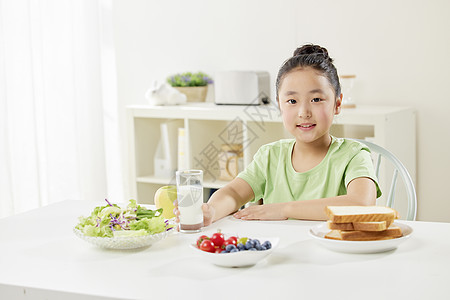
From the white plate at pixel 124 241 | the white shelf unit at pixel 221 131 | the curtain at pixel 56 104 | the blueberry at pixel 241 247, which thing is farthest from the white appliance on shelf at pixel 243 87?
the blueberry at pixel 241 247

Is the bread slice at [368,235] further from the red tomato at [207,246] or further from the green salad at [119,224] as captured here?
the green salad at [119,224]

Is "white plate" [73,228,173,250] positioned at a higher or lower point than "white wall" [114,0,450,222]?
lower

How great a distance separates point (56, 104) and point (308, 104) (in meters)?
2.15

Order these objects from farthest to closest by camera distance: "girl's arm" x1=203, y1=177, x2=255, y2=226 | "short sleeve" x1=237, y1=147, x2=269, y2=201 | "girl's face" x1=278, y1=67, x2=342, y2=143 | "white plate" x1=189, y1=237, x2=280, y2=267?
1. "short sleeve" x1=237, y1=147, x2=269, y2=201
2. "girl's face" x1=278, y1=67, x2=342, y2=143
3. "girl's arm" x1=203, y1=177, x2=255, y2=226
4. "white plate" x1=189, y1=237, x2=280, y2=267

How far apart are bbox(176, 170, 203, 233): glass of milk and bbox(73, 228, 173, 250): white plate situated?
0.39 ft

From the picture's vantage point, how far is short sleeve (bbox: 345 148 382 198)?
1.65 m

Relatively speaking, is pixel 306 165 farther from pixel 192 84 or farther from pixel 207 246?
pixel 192 84

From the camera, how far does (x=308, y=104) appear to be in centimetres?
170

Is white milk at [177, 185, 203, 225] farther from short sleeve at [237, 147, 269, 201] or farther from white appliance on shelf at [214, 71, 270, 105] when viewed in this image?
white appliance on shelf at [214, 71, 270, 105]

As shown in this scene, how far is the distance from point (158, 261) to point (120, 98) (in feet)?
8.63

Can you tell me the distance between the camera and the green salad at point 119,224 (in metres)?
1.34

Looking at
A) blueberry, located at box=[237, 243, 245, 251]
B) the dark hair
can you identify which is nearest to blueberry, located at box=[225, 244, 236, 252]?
blueberry, located at box=[237, 243, 245, 251]

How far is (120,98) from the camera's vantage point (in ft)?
12.4
